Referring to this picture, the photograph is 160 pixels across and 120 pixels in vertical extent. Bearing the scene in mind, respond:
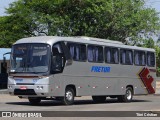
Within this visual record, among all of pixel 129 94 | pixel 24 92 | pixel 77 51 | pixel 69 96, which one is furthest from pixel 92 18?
pixel 24 92

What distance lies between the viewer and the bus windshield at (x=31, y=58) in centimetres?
2277

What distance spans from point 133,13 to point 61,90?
27.9 metres

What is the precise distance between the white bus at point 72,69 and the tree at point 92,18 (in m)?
19.5

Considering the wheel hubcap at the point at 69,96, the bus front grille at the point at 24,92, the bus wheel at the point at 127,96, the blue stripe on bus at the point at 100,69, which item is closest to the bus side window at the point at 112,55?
the blue stripe on bus at the point at 100,69

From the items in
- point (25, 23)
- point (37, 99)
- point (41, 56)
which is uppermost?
point (25, 23)

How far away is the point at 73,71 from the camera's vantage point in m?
24.4

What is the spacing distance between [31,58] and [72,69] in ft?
7.70

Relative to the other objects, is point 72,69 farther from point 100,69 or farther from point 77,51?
point 100,69

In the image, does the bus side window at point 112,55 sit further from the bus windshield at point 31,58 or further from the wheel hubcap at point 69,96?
the bus windshield at point 31,58

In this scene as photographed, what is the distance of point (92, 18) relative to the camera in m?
51.0

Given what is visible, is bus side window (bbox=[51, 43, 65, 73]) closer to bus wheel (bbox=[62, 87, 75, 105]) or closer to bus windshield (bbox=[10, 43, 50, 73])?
bus windshield (bbox=[10, 43, 50, 73])

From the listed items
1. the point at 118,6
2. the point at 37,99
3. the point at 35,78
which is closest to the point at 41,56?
the point at 35,78

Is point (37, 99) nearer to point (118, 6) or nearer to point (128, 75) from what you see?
point (128, 75)

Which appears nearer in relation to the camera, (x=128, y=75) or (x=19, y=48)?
(x=19, y=48)
